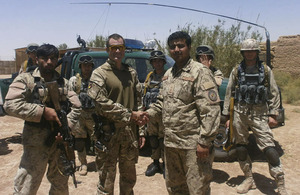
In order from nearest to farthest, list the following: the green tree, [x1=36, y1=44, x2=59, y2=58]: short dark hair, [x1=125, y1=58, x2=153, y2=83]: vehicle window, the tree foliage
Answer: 1. [x1=36, y1=44, x2=59, y2=58]: short dark hair
2. [x1=125, y1=58, x2=153, y2=83]: vehicle window
3. the tree foliage
4. the green tree

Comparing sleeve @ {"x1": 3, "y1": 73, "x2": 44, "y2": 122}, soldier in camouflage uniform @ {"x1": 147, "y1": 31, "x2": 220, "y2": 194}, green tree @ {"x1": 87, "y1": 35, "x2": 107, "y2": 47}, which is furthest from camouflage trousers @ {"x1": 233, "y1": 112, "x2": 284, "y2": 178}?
green tree @ {"x1": 87, "y1": 35, "x2": 107, "y2": 47}

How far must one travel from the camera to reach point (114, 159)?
306 cm

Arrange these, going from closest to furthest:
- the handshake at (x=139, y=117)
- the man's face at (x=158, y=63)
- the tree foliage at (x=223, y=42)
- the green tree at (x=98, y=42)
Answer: the handshake at (x=139, y=117) < the man's face at (x=158, y=63) < the tree foliage at (x=223, y=42) < the green tree at (x=98, y=42)

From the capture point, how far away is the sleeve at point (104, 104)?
2797 millimetres

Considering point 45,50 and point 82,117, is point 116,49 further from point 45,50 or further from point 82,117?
point 82,117

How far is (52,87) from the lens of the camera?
2.74 m

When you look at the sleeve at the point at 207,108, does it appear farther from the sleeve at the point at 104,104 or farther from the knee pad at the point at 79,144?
the knee pad at the point at 79,144

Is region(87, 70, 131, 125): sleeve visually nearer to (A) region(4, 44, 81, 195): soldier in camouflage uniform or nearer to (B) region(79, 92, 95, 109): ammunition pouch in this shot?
(A) region(4, 44, 81, 195): soldier in camouflage uniform

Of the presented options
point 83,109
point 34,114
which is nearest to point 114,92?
point 34,114

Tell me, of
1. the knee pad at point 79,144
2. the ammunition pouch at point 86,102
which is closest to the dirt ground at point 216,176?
the knee pad at point 79,144

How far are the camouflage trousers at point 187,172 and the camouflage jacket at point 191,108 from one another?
0.11 meters

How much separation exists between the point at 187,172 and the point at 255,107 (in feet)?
5.70

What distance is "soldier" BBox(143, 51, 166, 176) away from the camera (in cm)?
464

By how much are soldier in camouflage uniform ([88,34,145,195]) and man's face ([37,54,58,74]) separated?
42cm
